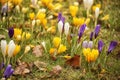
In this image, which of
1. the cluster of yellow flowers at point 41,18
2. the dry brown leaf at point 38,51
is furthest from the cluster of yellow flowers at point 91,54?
the cluster of yellow flowers at point 41,18

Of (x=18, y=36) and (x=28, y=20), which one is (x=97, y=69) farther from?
(x=28, y=20)

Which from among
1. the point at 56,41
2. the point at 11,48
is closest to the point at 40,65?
the point at 56,41

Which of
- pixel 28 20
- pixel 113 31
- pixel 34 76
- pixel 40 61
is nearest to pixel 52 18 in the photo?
pixel 28 20

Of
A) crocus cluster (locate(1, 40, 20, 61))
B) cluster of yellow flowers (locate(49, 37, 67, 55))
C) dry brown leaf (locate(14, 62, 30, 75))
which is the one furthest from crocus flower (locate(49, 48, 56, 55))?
crocus cluster (locate(1, 40, 20, 61))

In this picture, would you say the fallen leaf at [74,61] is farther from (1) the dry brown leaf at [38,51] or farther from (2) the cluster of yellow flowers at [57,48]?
(1) the dry brown leaf at [38,51]

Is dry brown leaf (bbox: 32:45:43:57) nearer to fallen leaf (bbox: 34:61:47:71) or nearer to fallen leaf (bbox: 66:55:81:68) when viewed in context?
fallen leaf (bbox: 34:61:47:71)

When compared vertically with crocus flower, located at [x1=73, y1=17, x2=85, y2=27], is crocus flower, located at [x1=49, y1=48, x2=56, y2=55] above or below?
below

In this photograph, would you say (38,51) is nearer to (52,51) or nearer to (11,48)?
(52,51)
